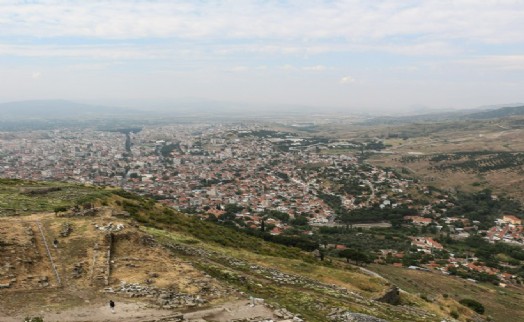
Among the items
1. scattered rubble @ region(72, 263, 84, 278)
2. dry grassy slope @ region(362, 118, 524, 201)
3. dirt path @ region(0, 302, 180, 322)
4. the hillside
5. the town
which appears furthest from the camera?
dry grassy slope @ region(362, 118, 524, 201)

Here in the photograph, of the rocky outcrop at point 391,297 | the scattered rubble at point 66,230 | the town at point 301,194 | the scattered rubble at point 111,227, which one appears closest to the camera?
the scattered rubble at point 66,230

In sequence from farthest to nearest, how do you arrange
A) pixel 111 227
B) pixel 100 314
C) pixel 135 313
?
pixel 111 227, pixel 135 313, pixel 100 314

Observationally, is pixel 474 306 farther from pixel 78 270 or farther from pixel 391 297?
pixel 78 270

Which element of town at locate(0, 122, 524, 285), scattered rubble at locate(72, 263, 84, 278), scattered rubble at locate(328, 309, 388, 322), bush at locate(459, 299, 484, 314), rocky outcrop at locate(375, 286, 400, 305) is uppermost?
scattered rubble at locate(72, 263, 84, 278)

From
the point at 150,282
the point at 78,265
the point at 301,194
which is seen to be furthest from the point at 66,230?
the point at 301,194

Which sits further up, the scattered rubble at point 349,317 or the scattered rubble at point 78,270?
the scattered rubble at point 78,270

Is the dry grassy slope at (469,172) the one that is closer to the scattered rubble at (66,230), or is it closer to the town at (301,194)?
the town at (301,194)

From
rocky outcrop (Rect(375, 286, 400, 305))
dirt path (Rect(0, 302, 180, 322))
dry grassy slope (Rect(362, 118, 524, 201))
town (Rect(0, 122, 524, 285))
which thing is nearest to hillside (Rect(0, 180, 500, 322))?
dirt path (Rect(0, 302, 180, 322))

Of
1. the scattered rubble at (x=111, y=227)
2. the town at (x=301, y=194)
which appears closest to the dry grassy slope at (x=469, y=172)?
the town at (x=301, y=194)

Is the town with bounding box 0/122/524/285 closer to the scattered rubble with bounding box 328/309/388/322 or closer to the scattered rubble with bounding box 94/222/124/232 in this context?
the scattered rubble with bounding box 328/309/388/322

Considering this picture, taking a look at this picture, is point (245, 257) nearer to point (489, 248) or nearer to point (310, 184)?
point (489, 248)
